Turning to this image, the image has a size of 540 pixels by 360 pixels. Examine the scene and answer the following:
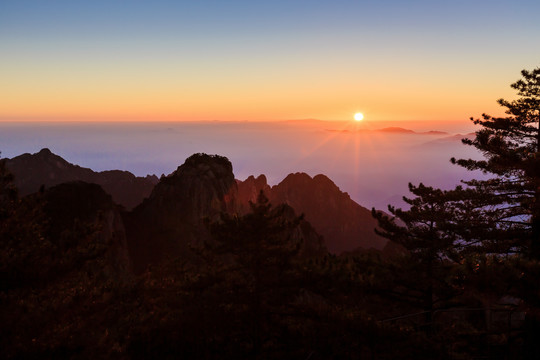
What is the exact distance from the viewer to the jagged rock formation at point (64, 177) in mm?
98312

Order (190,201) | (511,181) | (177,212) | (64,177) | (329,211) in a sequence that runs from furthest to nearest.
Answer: (329,211) → (64,177) → (190,201) → (177,212) → (511,181)

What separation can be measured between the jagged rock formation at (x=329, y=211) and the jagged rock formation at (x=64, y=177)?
135ft

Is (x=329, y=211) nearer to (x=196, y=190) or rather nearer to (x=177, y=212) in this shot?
(x=196, y=190)

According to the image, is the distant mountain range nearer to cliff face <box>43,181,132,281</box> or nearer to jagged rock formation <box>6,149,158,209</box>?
jagged rock formation <box>6,149,158,209</box>

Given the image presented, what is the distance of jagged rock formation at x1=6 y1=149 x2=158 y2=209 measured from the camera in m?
98.3

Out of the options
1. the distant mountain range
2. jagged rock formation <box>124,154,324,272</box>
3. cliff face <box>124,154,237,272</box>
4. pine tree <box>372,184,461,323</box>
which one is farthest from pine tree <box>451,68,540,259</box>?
cliff face <box>124,154,237,272</box>

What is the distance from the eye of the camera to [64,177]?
10394cm

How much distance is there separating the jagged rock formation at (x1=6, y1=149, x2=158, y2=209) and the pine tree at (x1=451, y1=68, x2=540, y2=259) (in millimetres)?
95570

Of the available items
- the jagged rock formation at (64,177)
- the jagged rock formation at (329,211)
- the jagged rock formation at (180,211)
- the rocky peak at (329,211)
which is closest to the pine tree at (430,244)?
the jagged rock formation at (180,211)

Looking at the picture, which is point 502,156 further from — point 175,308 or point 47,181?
point 47,181

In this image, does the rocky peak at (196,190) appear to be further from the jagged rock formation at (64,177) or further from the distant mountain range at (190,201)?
the jagged rock formation at (64,177)

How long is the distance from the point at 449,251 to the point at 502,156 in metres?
4.51

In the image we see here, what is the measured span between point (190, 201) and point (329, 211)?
225 feet

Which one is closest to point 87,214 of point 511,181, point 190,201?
point 190,201
